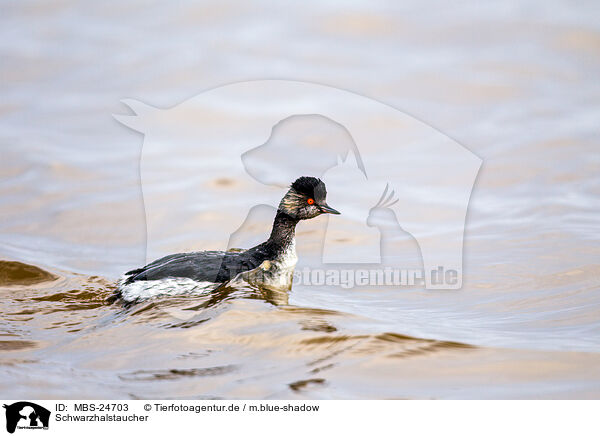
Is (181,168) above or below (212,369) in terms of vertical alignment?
above

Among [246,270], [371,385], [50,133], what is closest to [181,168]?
[50,133]

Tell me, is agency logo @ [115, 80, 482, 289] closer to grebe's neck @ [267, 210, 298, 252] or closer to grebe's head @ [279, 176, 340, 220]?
grebe's neck @ [267, 210, 298, 252]

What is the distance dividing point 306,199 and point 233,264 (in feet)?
3.12

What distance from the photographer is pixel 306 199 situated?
7.83m

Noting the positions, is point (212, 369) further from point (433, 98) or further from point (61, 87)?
point (61, 87)

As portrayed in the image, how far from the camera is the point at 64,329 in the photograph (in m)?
6.90

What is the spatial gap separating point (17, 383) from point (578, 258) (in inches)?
230

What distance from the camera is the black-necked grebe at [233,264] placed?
287 inches
